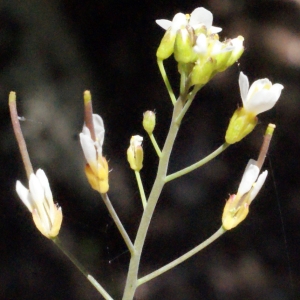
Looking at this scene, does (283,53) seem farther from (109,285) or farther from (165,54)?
(109,285)

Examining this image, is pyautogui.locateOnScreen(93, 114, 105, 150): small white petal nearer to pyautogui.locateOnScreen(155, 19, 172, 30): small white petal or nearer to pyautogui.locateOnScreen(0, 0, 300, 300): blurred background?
pyautogui.locateOnScreen(155, 19, 172, 30): small white petal

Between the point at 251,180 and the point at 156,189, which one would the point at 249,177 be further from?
the point at 156,189

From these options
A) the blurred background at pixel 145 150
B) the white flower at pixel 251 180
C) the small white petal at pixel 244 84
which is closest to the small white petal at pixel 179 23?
the small white petal at pixel 244 84

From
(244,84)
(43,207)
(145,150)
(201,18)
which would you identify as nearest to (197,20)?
(201,18)

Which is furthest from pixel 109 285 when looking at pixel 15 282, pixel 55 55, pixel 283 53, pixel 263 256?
pixel 283 53

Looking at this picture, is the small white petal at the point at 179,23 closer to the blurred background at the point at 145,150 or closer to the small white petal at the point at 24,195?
the small white petal at the point at 24,195

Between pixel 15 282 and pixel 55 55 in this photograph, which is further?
pixel 15 282

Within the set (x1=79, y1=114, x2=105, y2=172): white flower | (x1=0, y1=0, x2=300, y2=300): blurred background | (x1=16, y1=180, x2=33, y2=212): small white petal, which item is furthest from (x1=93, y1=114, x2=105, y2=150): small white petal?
(x1=0, y1=0, x2=300, y2=300): blurred background
